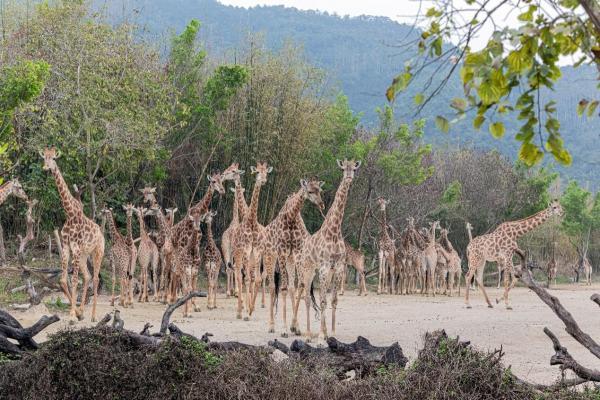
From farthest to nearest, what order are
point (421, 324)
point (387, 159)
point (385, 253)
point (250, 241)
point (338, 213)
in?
1. point (387, 159)
2. point (385, 253)
3. point (250, 241)
4. point (421, 324)
5. point (338, 213)

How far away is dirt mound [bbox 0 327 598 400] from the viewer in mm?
5879

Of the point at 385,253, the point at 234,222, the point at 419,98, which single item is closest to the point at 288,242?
the point at 234,222

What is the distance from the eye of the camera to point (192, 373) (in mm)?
6172

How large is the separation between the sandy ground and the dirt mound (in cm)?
221

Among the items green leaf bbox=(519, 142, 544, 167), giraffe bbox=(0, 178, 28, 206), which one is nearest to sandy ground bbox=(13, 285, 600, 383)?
giraffe bbox=(0, 178, 28, 206)

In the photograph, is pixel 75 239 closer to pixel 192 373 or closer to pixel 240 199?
pixel 240 199

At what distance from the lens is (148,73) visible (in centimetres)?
1878

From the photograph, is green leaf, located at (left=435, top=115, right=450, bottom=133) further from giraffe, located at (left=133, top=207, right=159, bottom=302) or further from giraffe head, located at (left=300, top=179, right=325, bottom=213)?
giraffe, located at (left=133, top=207, right=159, bottom=302)

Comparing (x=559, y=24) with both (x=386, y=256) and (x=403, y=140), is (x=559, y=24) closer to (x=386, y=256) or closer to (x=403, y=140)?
(x=386, y=256)

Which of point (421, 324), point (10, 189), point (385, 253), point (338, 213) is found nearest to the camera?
point (338, 213)

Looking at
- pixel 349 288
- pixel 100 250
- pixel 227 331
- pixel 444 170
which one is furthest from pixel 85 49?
pixel 444 170

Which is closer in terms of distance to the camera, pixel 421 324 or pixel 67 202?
pixel 67 202

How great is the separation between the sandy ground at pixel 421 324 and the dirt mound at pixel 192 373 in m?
2.21

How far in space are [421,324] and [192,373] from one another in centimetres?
770
